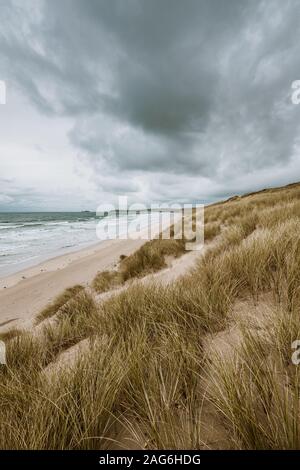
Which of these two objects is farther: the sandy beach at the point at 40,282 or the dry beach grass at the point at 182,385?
the sandy beach at the point at 40,282

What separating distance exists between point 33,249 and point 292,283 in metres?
15.7

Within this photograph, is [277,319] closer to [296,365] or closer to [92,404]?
[296,365]

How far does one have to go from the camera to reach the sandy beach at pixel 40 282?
5880mm

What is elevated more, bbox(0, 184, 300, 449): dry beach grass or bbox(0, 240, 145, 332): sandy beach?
bbox(0, 184, 300, 449): dry beach grass

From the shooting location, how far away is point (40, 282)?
8.20m

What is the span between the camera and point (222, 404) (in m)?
1.05

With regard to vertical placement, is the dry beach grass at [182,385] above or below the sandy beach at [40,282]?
above

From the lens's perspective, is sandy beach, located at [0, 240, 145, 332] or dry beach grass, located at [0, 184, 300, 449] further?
sandy beach, located at [0, 240, 145, 332]

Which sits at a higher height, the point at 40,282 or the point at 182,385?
the point at 182,385

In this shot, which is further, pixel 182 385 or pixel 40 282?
pixel 40 282

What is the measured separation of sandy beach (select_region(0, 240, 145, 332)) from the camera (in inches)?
231
